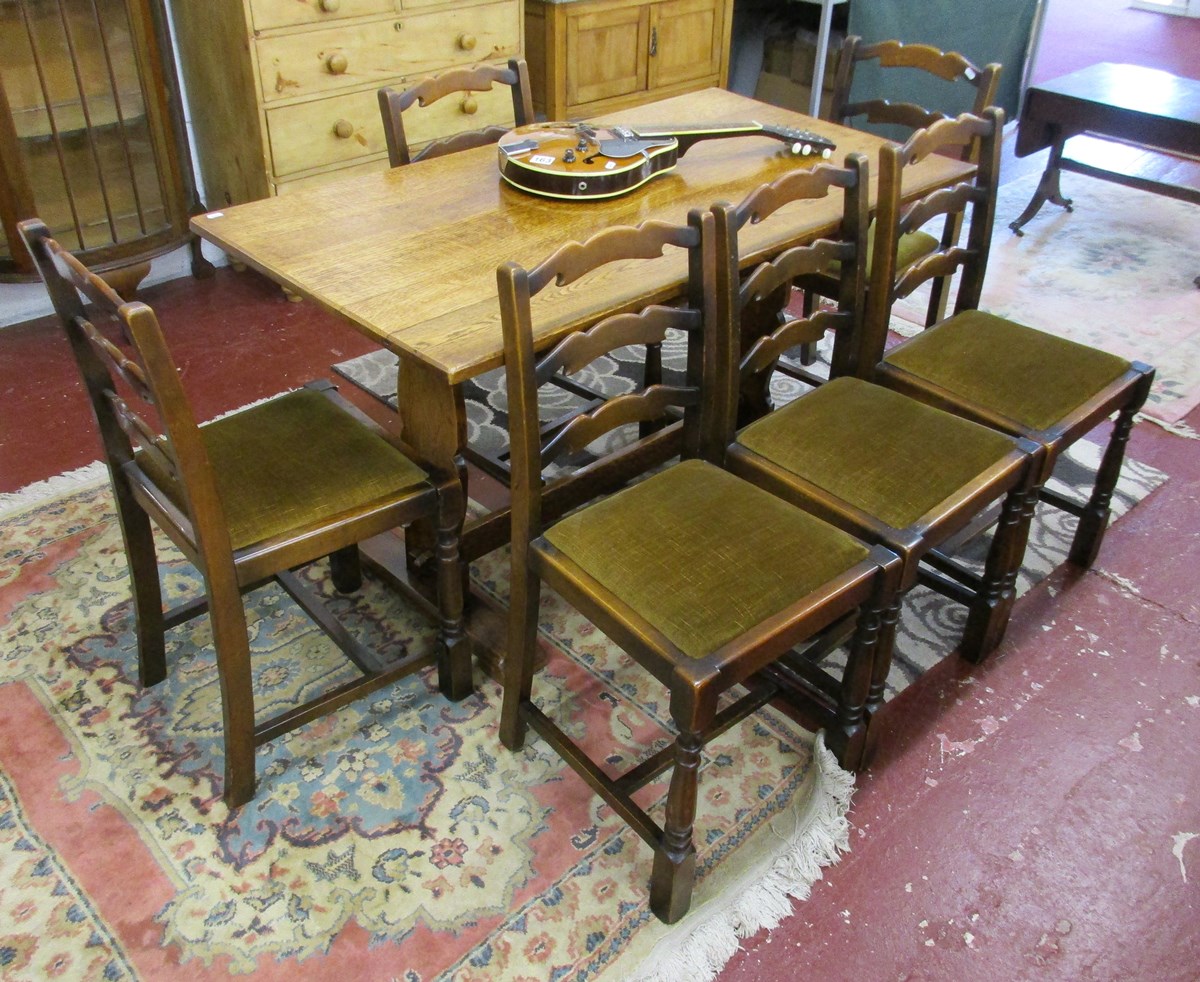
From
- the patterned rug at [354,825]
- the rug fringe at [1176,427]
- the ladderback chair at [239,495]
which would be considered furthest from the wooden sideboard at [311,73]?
the rug fringe at [1176,427]

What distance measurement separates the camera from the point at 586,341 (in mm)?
1547

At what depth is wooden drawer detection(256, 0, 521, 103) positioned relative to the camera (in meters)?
3.08

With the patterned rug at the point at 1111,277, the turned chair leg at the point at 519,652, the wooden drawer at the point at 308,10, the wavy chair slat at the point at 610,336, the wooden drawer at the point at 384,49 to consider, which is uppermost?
the wooden drawer at the point at 308,10

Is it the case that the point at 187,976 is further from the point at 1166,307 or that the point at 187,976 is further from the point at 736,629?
the point at 1166,307

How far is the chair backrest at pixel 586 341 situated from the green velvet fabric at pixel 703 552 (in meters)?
0.11

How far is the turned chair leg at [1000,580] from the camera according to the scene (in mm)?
1924

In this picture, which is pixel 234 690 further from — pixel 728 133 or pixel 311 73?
pixel 311 73

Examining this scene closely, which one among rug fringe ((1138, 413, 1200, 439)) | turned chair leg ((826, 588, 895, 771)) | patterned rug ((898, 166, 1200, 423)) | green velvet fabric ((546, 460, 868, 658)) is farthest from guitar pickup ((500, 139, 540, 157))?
rug fringe ((1138, 413, 1200, 439))

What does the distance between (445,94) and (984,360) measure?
1335 mm

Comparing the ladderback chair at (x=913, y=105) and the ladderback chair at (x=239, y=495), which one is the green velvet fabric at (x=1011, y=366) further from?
the ladderback chair at (x=239, y=495)

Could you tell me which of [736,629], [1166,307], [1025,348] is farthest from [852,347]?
[1166,307]

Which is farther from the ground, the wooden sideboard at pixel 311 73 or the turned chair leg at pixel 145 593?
the wooden sideboard at pixel 311 73

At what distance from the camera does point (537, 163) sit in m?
2.03

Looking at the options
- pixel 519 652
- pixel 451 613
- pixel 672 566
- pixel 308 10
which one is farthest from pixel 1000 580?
pixel 308 10
